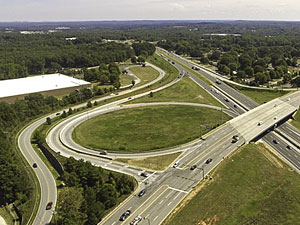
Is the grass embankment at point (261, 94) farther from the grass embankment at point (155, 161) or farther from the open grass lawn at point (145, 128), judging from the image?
the grass embankment at point (155, 161)

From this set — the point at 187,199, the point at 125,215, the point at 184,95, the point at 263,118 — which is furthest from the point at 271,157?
the point at 184,95

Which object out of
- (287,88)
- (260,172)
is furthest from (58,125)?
(287,88)

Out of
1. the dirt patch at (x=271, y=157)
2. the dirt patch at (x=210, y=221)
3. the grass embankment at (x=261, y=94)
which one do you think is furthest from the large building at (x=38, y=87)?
the dirt patch at (x=210, y=221)

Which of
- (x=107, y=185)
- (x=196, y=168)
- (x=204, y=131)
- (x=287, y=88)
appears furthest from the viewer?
(x=287, y=88)

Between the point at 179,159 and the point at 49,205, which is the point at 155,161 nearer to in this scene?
the point at 179,159

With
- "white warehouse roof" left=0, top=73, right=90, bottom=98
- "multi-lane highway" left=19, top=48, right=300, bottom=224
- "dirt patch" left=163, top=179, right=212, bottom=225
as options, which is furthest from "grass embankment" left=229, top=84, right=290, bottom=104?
"white warehouse roof" left=0, top=73, right=90, bottom=98

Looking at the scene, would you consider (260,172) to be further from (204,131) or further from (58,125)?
(58,125)
